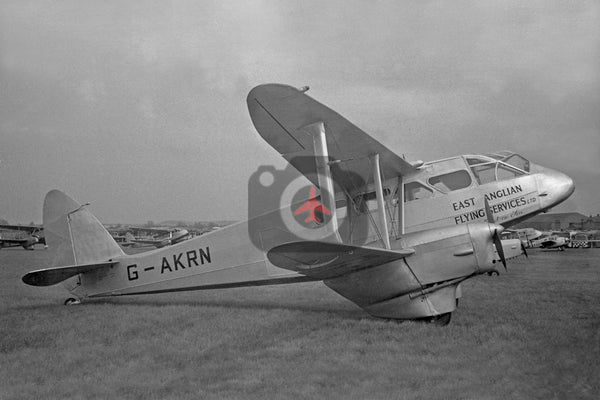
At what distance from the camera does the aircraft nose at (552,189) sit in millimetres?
7906

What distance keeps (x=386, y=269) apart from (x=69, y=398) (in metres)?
4.53

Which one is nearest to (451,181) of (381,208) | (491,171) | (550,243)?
(491,171)

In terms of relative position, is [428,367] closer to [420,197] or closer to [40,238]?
[420,197]

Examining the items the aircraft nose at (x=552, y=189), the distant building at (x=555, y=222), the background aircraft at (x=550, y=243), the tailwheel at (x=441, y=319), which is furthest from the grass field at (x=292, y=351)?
the distant building at (x=555, y=222)

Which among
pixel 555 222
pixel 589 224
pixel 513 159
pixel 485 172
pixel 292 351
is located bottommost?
pixel 589 224

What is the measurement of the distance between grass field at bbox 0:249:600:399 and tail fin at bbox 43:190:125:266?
977 mm

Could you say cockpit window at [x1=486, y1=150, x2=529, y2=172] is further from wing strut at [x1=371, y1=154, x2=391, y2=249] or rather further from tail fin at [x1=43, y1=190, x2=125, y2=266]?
tail fin at [x1=43, y1=190, x2=125, y2=266]

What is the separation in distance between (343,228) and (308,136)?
1.86 m

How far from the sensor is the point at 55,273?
8852 millimetres

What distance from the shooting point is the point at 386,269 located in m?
7.08

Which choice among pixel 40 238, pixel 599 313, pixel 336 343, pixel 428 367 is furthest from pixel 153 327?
pixel 40 238

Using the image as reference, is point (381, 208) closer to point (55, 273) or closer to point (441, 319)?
point (441, 319)

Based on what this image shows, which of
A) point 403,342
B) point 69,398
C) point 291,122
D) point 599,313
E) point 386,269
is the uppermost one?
point 291,122

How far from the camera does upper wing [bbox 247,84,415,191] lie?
6219mm
